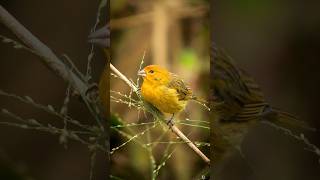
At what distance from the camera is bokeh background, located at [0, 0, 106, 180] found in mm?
2160

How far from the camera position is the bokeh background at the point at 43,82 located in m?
2.16

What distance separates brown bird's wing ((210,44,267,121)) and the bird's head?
196mm

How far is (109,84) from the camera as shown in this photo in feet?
7.52

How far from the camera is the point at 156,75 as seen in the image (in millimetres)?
2277

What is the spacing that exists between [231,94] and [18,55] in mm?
855

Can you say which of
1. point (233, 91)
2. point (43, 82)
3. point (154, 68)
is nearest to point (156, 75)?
point (154, 68)

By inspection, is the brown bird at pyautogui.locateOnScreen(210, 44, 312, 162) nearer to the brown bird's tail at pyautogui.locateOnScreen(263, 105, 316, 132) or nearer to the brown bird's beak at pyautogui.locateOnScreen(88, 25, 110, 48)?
the brown bird's tail at pyautogui.locateOnScreen(263, 105, 316, 132)

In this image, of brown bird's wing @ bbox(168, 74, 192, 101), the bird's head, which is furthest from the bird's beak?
brown bird's wing @ bbox(168, 74, 192, 101)

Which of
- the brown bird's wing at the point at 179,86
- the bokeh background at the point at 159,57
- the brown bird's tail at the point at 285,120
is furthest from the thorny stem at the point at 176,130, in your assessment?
the brown bird's tail at the point at 285,120

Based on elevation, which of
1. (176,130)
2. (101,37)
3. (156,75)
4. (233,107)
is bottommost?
(176,130)

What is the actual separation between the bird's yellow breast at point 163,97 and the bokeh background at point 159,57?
0.04 m

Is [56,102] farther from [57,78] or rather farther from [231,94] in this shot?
[231,94]

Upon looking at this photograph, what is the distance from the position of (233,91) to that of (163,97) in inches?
11.5

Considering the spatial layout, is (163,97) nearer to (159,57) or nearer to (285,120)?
(159,57)
